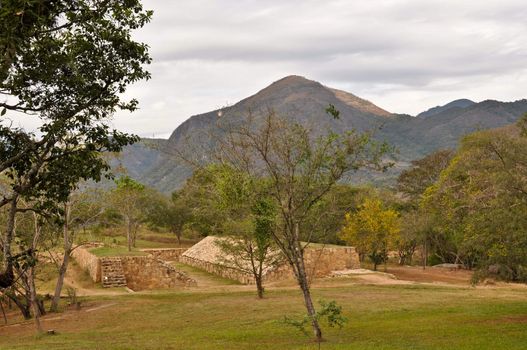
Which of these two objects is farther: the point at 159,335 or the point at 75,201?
the point at 75,201

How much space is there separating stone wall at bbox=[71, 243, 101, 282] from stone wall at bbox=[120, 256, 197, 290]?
6.19 ft

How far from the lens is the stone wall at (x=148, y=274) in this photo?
38938 mm

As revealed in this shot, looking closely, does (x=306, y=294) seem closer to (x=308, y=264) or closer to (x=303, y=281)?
(x=303, y=281)

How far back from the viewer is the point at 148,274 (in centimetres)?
3969

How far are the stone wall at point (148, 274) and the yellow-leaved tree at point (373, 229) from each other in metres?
17.9

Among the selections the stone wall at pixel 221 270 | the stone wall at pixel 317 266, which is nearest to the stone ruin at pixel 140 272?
the stone wall at pixel 317 266

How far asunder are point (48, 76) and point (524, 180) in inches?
519

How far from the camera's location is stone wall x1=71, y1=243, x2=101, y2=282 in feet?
127

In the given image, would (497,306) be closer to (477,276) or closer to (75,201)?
(477,276)

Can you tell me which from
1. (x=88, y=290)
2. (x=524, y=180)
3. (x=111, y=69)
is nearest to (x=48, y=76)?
(x=111, y=69)

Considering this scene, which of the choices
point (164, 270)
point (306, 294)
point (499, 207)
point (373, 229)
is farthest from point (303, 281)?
point (373, 229)

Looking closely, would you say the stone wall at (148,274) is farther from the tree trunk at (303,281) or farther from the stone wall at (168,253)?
the tree trunk at (303,281)

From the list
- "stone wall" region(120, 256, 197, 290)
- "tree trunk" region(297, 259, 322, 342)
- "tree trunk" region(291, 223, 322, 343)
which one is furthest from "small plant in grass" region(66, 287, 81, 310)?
"tree trunk" region(297, 259, 322, 342)

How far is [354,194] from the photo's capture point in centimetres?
5925
